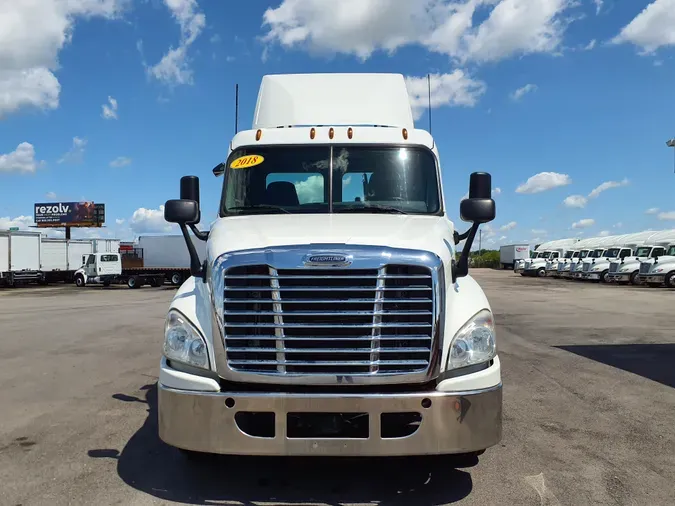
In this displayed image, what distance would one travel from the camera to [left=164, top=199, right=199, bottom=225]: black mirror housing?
439cm

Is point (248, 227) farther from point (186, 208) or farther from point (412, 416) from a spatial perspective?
point (412, 416)

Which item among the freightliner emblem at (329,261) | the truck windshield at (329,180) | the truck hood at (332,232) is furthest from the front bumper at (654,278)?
the freightliner emblem at (329,261)

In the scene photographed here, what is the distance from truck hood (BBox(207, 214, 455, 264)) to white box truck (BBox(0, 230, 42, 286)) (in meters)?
36.4

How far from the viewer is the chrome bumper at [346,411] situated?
330 cm

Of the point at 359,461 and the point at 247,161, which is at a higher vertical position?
the point at 247,161

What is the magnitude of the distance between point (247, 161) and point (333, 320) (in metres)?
2.09

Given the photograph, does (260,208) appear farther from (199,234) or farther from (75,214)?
(75,214)

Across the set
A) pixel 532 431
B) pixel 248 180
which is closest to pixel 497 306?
pixel 532 431

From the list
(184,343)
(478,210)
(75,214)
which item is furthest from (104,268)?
(478,210)

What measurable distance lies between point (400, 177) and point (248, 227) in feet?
4.85

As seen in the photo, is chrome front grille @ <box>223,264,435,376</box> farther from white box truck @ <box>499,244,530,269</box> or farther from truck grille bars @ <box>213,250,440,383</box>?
white box truck @ <box>499,244,530,269</box>

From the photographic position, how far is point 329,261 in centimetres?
341

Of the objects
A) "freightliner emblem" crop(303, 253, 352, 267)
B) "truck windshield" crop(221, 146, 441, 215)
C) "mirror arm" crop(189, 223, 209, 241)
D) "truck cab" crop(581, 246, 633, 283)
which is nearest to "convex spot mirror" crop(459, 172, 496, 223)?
"truck windshield" crop(221, 146, 441, 215)

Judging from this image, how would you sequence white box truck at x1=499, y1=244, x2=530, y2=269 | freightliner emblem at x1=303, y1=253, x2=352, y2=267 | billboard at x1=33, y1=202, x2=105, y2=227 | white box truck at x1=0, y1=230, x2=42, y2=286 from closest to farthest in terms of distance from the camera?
freightliner emblem at x1=303, y1=253, x2=352, y2=267 < white box truck at x1=0, y1=230, x2=42, y2=286 < billboard at x1=33, y1=202, x2=105, y2=227 < white box truck at x1=499, y1=244, x2=530, y2=269
